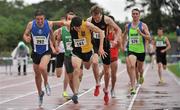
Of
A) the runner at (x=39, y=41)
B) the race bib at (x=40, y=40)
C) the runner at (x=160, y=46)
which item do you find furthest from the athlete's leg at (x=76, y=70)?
the runner at (x=160, y=46)

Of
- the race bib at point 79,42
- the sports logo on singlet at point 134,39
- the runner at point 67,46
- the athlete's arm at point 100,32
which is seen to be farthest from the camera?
the sports logo on singlet at point 134,39

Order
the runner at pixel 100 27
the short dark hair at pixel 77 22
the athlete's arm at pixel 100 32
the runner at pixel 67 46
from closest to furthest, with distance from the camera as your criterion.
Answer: the short dark hair at pixel 77 22, the athlete's arm at pixel 100 32, the runner at pixel 100 27, the runner at pixel 67 46

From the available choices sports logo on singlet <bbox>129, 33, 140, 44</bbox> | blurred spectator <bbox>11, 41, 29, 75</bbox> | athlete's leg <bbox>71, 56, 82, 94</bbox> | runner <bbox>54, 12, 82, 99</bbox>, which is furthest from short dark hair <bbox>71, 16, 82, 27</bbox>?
blurred spectator <bbox>11, 41, 29, 75</bbox>

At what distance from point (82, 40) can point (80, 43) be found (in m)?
0.09

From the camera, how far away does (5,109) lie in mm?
12781

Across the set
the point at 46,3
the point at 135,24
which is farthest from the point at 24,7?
the point at 135,24

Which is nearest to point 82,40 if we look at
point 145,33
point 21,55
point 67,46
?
point 67,46

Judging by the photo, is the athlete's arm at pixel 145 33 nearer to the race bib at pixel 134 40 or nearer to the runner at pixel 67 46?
the race bib at pixel 134 40

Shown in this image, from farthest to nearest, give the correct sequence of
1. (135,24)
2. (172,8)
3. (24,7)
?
(24,7) → (172,8) → (135,24)

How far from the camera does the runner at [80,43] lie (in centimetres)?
1303

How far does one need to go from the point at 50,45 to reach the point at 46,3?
108 metres

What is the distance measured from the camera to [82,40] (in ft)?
43.2

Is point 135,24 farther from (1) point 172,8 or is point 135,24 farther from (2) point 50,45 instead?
(1) point 172,8

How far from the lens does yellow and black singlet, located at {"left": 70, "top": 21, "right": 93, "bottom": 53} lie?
13117 millimetres
